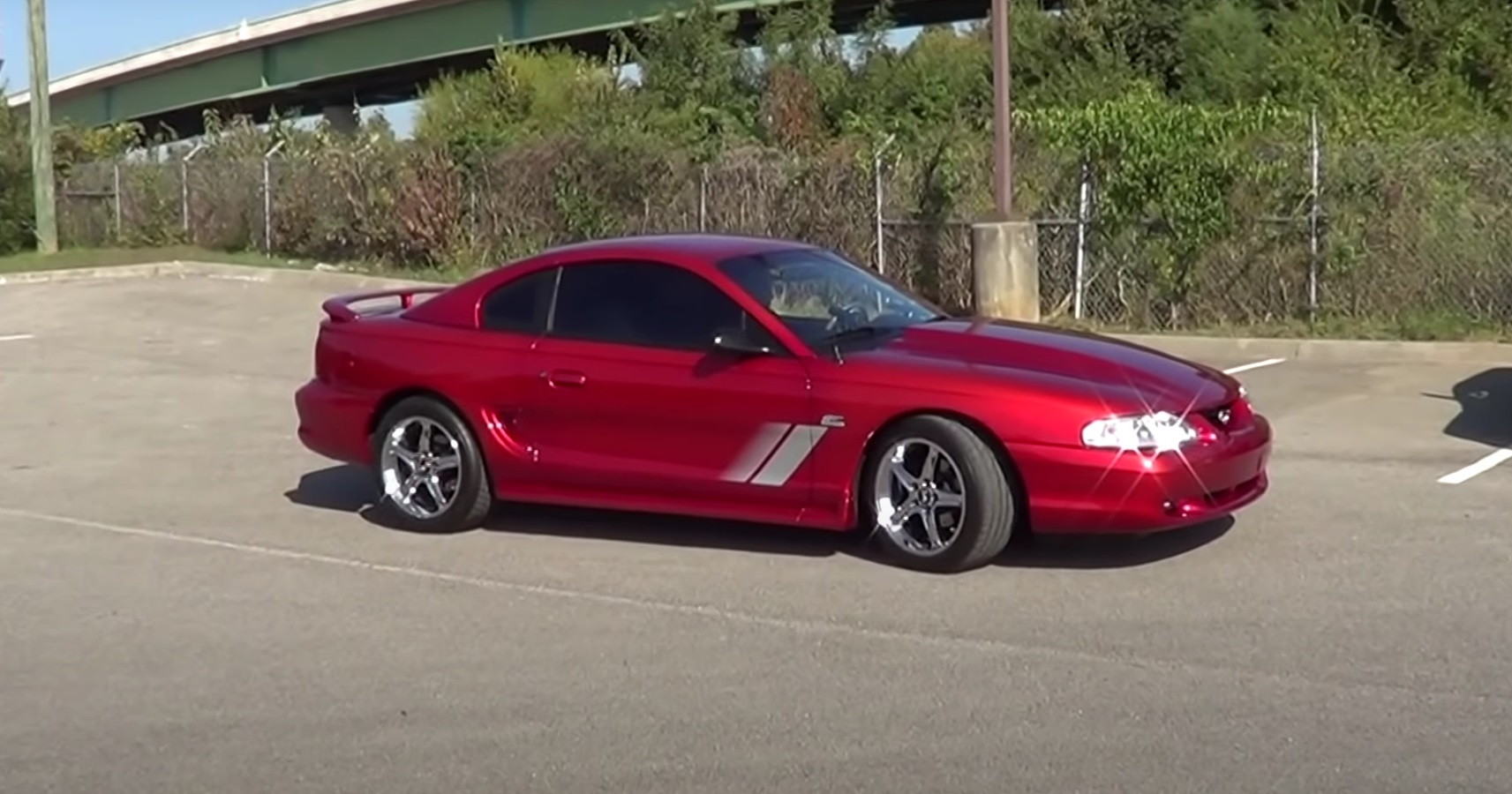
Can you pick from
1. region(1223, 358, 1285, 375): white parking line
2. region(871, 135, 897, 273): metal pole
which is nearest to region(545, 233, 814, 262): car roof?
region(1223, 358, 1285, 375): white parking line

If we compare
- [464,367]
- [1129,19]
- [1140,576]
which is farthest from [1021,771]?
[1129,19]

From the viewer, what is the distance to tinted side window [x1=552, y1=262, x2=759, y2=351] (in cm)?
956

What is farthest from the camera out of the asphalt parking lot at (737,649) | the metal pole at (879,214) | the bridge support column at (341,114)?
the bridge support column at (341,114)

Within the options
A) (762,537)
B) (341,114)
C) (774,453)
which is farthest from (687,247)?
(341,114)

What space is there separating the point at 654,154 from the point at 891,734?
63.2 feet

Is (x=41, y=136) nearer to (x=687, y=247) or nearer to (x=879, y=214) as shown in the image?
(x=879, y=214)

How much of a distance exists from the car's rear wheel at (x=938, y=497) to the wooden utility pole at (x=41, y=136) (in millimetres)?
28765

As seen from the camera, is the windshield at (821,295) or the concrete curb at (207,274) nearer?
the windshield at (821,295)

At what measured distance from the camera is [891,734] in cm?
662

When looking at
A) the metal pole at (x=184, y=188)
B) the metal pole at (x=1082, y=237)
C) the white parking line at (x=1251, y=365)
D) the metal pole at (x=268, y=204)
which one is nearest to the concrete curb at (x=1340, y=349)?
the white parking line at (x=1251, y=365)

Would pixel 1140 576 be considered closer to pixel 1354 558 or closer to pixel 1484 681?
pixel 1354 558

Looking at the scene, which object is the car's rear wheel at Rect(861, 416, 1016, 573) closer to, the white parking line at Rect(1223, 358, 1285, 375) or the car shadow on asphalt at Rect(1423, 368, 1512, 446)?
the car shadow on asphalt at Rect(1423, 368, 1512, 446)

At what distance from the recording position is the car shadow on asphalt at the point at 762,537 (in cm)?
921

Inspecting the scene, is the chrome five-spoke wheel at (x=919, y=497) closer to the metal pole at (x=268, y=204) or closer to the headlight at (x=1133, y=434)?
the headlight at (x=1133, y=434)
